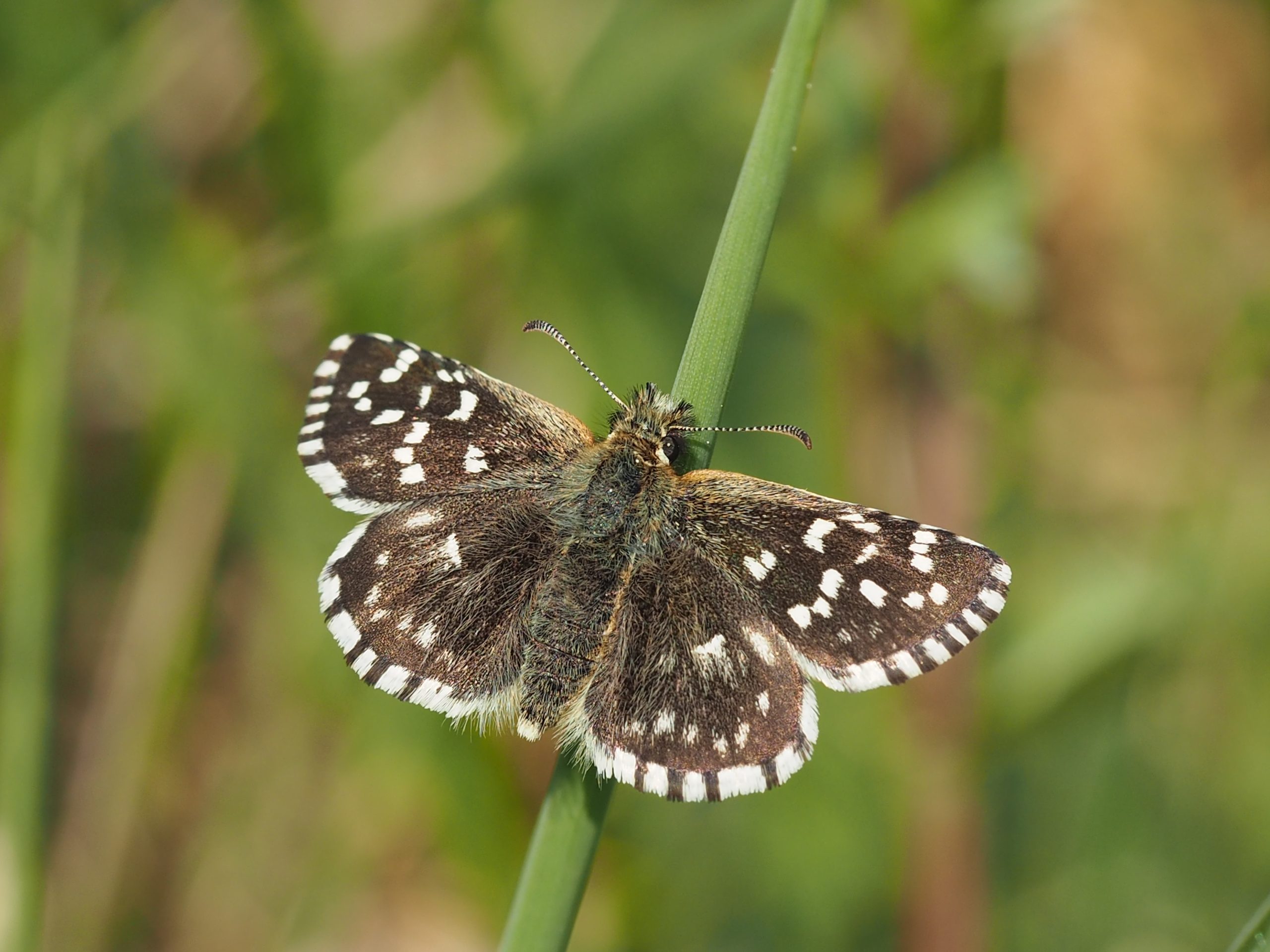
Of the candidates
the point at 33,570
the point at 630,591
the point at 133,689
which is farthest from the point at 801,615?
the point at 133,689

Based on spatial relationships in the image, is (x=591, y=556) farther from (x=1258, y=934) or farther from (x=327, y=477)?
(x=1258, y=934)

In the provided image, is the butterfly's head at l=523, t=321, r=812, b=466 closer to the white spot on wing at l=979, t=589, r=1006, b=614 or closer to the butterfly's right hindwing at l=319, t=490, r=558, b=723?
the butterfly's right hindwing at l=319, t=490, r=558, b=723

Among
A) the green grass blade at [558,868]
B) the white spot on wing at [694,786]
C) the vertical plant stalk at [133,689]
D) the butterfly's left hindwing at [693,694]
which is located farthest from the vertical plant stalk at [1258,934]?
the vertical plant stalk at [133,689]

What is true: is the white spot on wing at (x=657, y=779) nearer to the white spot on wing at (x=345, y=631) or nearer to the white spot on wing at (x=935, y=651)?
the white spot on wing at (x=935, y=651)

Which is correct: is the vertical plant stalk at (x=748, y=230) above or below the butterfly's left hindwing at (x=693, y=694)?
above

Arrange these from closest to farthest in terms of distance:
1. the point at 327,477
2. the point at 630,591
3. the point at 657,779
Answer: the point at 657,779 < the point at 630,591 < the point at 327,477
